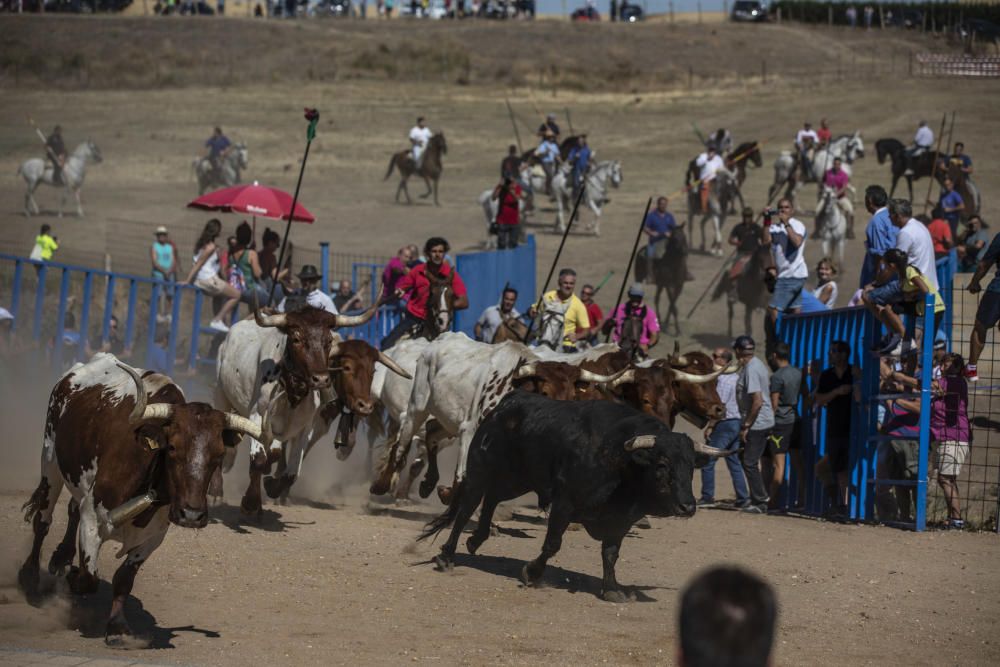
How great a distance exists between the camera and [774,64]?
212ft

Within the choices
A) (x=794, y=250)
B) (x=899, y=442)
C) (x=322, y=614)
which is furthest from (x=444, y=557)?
(x=794, y=250)

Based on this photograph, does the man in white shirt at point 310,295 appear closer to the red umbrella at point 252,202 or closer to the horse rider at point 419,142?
the red umbrella at point 252,202

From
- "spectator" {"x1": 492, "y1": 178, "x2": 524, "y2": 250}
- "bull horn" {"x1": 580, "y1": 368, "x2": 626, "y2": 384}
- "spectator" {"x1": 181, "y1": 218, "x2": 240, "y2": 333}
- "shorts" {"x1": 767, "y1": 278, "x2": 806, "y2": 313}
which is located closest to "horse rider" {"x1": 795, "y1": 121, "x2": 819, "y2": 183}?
"spectator" {"x1": 492, "y1": 178, "x2": 524, "y2": 250}

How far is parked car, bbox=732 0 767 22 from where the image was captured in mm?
75625

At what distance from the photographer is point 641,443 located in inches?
393

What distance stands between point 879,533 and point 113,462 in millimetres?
7384

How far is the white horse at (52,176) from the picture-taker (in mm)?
35906

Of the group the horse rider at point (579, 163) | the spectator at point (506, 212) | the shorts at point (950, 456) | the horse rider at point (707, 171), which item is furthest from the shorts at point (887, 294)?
the horse rider at point (579, 163)

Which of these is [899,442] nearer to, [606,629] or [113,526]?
[606,629]

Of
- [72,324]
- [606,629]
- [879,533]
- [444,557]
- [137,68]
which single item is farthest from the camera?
[137,68]

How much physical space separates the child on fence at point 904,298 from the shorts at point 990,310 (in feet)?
1.35

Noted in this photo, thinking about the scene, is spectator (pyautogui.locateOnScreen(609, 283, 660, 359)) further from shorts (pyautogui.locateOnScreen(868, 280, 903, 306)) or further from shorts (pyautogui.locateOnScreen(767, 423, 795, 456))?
shorts (pyautogui.locateOnScreen(868, 280, 903, 306))

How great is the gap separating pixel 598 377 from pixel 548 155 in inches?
976

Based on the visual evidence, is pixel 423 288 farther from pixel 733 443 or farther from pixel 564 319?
pixel 733 443
